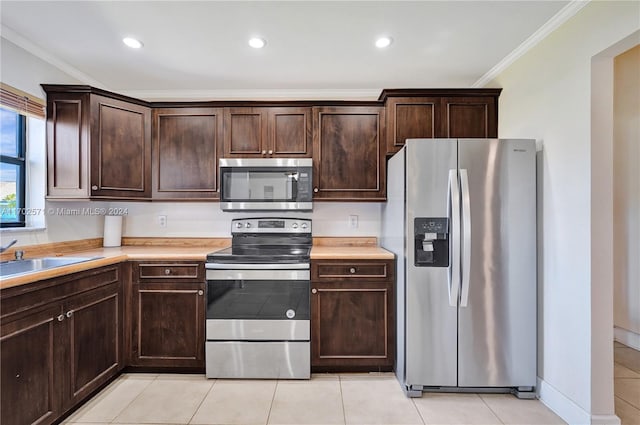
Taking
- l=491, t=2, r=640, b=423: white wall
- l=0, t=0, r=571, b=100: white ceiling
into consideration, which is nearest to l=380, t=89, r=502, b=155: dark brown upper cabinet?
l=0, t=0, r=571, b=100: white ceiling

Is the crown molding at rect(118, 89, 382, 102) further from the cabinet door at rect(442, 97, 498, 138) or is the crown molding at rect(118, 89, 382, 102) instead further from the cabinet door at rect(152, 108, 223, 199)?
the cabinet door at rect(442, 97, 498, 138)

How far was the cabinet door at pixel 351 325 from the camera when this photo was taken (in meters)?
2.40

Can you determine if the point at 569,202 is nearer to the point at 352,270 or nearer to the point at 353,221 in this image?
the point at 352,270

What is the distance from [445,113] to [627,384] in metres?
2.38

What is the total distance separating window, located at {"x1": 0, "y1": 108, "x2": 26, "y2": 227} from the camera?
2.21 meters

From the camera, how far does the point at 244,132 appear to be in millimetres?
2805

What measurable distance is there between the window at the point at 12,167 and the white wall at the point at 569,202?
3651 millimetres

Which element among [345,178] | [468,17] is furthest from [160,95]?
[468,17]

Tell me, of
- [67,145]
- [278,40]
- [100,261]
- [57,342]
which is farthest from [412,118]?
[57,342]

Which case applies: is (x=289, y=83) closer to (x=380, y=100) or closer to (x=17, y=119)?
(x=380, y=100)

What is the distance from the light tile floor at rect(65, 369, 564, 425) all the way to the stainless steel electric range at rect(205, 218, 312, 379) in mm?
126

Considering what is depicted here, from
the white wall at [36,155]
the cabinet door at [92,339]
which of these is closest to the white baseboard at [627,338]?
the cabinet door at [92,339]

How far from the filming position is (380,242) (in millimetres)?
3016

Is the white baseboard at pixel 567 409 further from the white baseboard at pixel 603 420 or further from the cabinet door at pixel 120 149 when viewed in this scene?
the cabinet door at pixel 120 149
